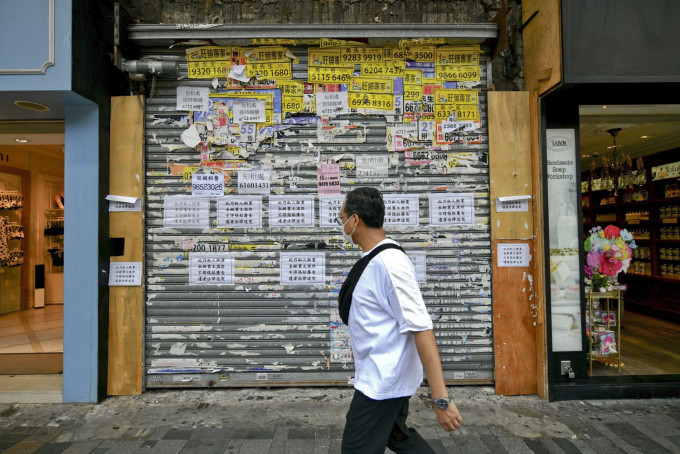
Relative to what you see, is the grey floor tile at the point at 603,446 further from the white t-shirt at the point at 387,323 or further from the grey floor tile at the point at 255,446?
the grey floor tile at the point at 255,446

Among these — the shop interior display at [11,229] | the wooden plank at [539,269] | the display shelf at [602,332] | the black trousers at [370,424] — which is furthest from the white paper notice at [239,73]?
the shop interior display at [11,229]

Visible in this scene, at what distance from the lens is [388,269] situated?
1.93 m

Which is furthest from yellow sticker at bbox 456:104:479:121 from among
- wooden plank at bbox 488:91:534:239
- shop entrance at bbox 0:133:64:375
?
shop entrance at bbox 0:133:64:375

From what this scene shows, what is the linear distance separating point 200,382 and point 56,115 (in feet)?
12.1

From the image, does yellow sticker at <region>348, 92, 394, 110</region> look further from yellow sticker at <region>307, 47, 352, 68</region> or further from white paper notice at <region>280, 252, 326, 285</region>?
white paper notice at <region>280, 252, 326, 285</region>

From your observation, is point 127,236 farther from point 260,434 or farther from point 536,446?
point 536,446

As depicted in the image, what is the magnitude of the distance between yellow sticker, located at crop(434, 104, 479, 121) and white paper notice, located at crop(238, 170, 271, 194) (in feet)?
7.25

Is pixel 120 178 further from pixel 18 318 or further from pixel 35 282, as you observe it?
pixel 35 282

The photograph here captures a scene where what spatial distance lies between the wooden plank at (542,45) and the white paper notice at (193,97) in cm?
389

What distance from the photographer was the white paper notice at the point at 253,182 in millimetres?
4402

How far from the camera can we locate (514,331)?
4.21 meters

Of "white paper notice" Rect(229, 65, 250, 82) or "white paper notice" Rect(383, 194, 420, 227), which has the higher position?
"white paper notice" Rect(229, 65, 250, 82)

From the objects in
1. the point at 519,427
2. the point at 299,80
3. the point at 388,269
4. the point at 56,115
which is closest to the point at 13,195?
the point at 56,115

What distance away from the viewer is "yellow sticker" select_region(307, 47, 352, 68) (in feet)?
14.6
